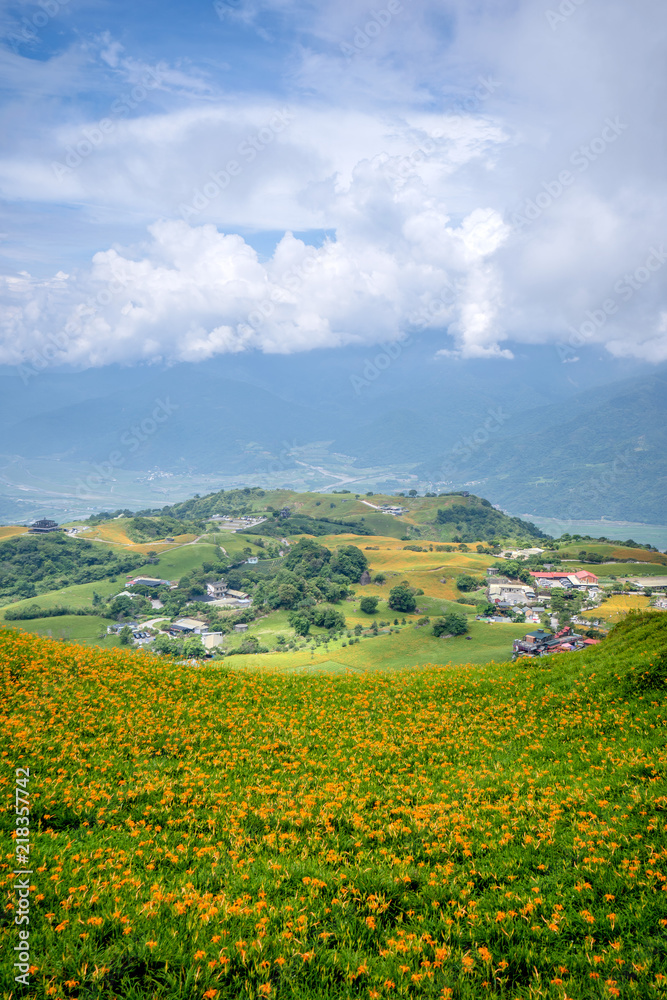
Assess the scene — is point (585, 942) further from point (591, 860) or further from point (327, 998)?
point (327, 998)

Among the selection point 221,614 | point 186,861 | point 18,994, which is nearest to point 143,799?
point 186,861

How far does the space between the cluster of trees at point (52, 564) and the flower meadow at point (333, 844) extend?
3800 inches

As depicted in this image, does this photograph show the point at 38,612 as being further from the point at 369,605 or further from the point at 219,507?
the point at 219,507

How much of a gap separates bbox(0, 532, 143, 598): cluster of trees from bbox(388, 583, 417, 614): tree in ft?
194

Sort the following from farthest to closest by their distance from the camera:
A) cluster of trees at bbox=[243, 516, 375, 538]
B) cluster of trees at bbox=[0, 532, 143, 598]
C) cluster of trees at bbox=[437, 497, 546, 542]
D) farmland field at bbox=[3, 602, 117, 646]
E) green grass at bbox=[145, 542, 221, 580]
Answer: cluster of trees at bbox=[437, 497, 546, 542]
cluster of trees at bbox=[243, 516, 375, 538]
green grass at bbox=[145, 542, 221, 580]
cluster of trees at bbox=[0, 532, 143, 598]
farmland field at bbox=[3, 602, 117, 646]

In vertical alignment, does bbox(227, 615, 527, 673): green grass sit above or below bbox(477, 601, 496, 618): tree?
above

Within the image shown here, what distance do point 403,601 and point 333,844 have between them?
6643 cm

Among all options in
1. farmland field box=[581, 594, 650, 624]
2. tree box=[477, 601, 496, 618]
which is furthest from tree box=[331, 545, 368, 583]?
farmland field box=[581, 594, 650, 624]

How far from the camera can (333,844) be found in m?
6.86

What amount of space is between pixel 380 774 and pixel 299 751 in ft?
5.86

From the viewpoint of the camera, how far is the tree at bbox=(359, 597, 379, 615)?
237ft

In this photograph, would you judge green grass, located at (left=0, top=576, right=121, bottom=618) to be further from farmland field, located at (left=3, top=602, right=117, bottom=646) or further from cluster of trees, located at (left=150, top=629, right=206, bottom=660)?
cluster of trees, located at (left=150, top=629, right=206, bottom=660)

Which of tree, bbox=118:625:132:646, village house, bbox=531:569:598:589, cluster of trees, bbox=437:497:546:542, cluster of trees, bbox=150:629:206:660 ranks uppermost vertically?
cluster of trees, bbox=437:497:546:542

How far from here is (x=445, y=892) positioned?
5777 millimetres
